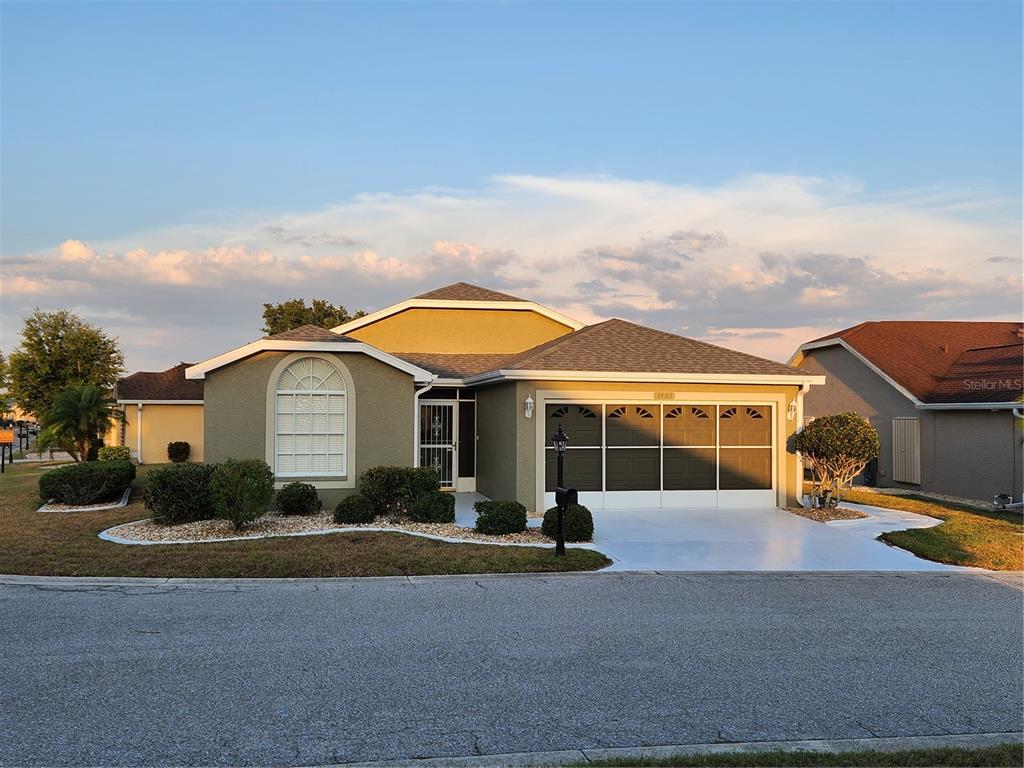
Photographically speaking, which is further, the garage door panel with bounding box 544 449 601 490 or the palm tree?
the palm tree

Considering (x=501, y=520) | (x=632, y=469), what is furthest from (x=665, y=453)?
(x=501, y=520)

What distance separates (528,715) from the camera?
562 cm

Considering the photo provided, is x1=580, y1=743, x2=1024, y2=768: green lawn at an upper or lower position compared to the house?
lower

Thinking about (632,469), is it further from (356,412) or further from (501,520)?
(356,412)

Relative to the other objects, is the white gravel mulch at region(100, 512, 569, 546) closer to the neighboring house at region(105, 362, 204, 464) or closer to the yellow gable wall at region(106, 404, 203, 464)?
the neighboring house at region(105, 362, 204, 464)

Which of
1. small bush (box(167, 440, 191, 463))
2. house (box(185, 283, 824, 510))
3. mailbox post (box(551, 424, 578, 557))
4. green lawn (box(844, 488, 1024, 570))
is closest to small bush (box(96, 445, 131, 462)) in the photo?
small bush (box(167, 440, 191, 463))

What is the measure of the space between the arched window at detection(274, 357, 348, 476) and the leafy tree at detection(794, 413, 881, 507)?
927 centimetres

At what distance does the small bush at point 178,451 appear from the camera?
31.4 metres

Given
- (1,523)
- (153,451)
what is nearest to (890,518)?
(1,523)

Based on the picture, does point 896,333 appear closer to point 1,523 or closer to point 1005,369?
point 1005,369

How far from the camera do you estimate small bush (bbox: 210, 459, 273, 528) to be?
13.1 metres

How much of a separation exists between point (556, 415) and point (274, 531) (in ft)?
19.1

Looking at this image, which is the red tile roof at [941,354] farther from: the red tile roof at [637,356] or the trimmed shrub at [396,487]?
the trimmed shrub at [396,487]

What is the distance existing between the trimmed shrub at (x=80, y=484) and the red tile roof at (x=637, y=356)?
8838 mm
